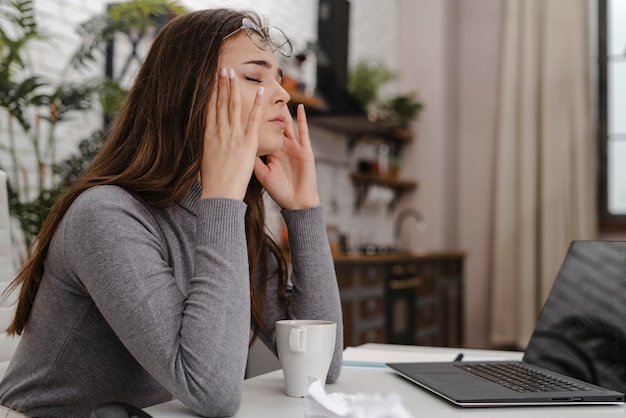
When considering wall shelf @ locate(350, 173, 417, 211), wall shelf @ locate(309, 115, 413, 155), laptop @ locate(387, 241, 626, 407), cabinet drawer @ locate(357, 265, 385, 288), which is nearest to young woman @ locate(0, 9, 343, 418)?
laptop @ locate(387, 241, 626, 407)

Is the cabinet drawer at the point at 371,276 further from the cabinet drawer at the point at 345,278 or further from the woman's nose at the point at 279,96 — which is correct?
the woman's nose at the point at 279,96

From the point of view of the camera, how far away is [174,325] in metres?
0.93

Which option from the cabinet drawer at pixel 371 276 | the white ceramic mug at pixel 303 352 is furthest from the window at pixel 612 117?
the white ceramic mug at pixel 303 352

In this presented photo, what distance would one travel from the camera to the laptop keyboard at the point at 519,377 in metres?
0.98

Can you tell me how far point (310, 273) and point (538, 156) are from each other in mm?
3933

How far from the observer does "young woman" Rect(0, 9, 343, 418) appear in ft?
3.05

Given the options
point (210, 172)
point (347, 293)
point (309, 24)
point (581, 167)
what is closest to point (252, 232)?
point (210, 172)

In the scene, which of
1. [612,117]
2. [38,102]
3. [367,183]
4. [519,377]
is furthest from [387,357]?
[612,117]

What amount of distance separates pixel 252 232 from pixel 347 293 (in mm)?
2072

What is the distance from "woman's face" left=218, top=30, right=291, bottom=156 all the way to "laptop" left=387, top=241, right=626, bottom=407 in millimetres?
424

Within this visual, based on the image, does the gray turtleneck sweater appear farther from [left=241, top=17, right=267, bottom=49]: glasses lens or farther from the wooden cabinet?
the wooden cabinet

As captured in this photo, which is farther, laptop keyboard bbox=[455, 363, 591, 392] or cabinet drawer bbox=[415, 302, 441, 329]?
cabinet drawer bbox=[415, 302, 441, 329]

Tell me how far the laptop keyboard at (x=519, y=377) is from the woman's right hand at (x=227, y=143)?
441 millimetres

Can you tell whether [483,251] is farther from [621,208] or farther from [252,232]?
[252,232]
